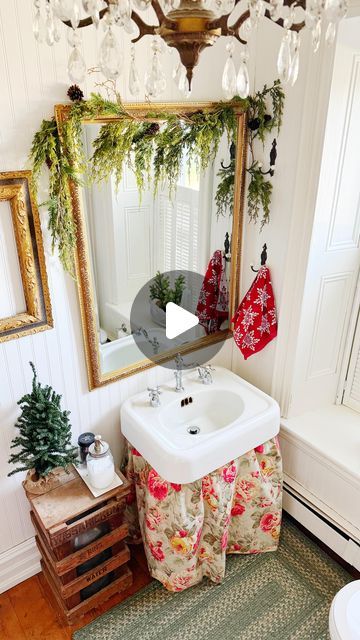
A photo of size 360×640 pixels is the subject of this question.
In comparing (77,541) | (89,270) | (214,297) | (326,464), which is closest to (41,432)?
(77,541)

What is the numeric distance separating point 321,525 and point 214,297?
3.98ft

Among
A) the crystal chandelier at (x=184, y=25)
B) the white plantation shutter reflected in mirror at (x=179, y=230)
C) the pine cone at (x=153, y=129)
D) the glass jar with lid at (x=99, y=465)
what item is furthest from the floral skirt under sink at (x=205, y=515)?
the crystal chandelier at (x=184, y=25)

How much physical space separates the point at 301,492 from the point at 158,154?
173 centimetres

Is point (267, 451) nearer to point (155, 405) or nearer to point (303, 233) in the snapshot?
point (155, 405)

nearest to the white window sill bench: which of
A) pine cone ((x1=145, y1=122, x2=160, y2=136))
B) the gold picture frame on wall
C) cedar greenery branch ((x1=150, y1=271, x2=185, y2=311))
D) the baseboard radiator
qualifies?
the baseboard radiator

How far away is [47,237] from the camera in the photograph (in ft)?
5.62

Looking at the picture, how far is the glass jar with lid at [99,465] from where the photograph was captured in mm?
1879

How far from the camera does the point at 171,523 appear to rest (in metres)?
1.92

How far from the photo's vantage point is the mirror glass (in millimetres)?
1835

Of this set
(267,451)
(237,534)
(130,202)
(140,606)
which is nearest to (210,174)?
(130,202)

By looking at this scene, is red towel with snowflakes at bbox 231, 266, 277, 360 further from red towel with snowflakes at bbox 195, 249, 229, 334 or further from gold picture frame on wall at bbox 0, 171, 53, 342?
gold picture frame on wall at bbox 0, 171, 53, 342

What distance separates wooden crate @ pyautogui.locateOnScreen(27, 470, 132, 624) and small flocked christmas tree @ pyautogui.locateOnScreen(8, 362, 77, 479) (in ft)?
0.49

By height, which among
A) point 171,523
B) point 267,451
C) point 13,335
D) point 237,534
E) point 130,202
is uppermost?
point 130,202

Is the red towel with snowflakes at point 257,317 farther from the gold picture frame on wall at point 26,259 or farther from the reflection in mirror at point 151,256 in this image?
the gold picture frame on wall at point 26,259
